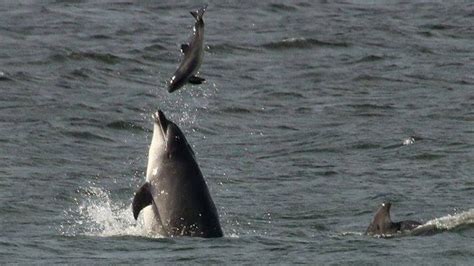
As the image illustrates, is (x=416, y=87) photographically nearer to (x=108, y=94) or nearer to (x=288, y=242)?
(x=108, y=94)

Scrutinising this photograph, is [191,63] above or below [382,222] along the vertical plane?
above

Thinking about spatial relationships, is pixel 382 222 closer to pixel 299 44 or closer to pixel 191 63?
pixel 191 63

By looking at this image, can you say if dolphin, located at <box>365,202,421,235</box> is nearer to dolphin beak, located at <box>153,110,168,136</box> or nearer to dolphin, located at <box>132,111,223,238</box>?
dolphin, located at <box>132,111,223,238</box>

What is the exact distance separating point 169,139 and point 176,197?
0.90m

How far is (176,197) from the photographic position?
15516 mm

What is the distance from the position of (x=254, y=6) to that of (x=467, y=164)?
1613 centimetres

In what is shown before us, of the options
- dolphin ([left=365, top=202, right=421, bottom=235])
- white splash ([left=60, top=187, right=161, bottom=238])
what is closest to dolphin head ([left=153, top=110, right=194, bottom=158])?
white splash ([left=60, top=187, right=161, bottom=238])

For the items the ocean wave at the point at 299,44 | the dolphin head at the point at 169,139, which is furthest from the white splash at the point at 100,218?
the ocean wave at the point at 299,44

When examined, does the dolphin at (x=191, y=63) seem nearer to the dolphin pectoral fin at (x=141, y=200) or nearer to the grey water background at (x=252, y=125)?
the dolphin pectoral fin at (x=141, y=200)

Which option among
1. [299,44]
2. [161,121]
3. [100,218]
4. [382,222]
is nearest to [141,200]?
[161,121]

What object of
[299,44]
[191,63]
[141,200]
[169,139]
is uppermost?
[191,63]

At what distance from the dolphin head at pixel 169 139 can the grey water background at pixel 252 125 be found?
85 cm

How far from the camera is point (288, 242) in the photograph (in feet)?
52.6

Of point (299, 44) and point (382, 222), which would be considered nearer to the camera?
point (382, 222)
